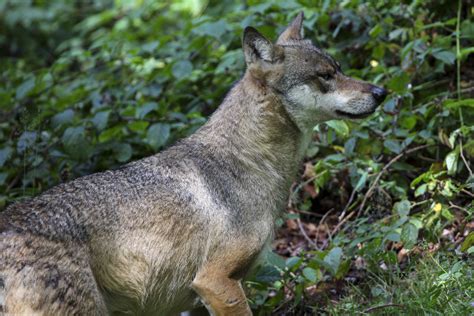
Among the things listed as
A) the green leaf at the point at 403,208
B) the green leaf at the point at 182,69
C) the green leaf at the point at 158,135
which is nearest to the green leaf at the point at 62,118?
the green leaf at the point at 158,135

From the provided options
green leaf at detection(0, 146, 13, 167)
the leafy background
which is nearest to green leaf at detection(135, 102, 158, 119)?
the leafy background

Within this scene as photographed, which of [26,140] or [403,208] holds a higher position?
[26,140]

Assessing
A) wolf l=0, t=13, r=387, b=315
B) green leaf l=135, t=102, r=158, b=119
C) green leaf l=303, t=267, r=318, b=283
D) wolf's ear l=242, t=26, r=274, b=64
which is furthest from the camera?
green leaf l=135, t=102, r=158, b=119

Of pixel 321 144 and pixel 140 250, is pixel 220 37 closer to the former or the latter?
pixel 321 144

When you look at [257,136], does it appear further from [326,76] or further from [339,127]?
[339,127]

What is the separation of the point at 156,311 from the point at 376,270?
198cm

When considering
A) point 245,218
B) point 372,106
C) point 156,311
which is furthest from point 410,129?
point 156,311

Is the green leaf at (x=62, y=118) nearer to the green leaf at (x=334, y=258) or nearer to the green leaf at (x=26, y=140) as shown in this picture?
the green leaf at (x=26, y=140)

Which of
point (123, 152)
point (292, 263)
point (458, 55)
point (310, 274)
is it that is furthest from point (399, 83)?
point (123, 152)

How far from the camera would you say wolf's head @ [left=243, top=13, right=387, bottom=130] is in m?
6.40

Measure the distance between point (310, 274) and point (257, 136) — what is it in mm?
1225

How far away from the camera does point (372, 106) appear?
6469 millimetres

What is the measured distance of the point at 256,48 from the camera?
21.0 ft

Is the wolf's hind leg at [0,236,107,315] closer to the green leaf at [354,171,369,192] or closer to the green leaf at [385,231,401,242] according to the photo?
the green leaf at [385,231,401,242]
